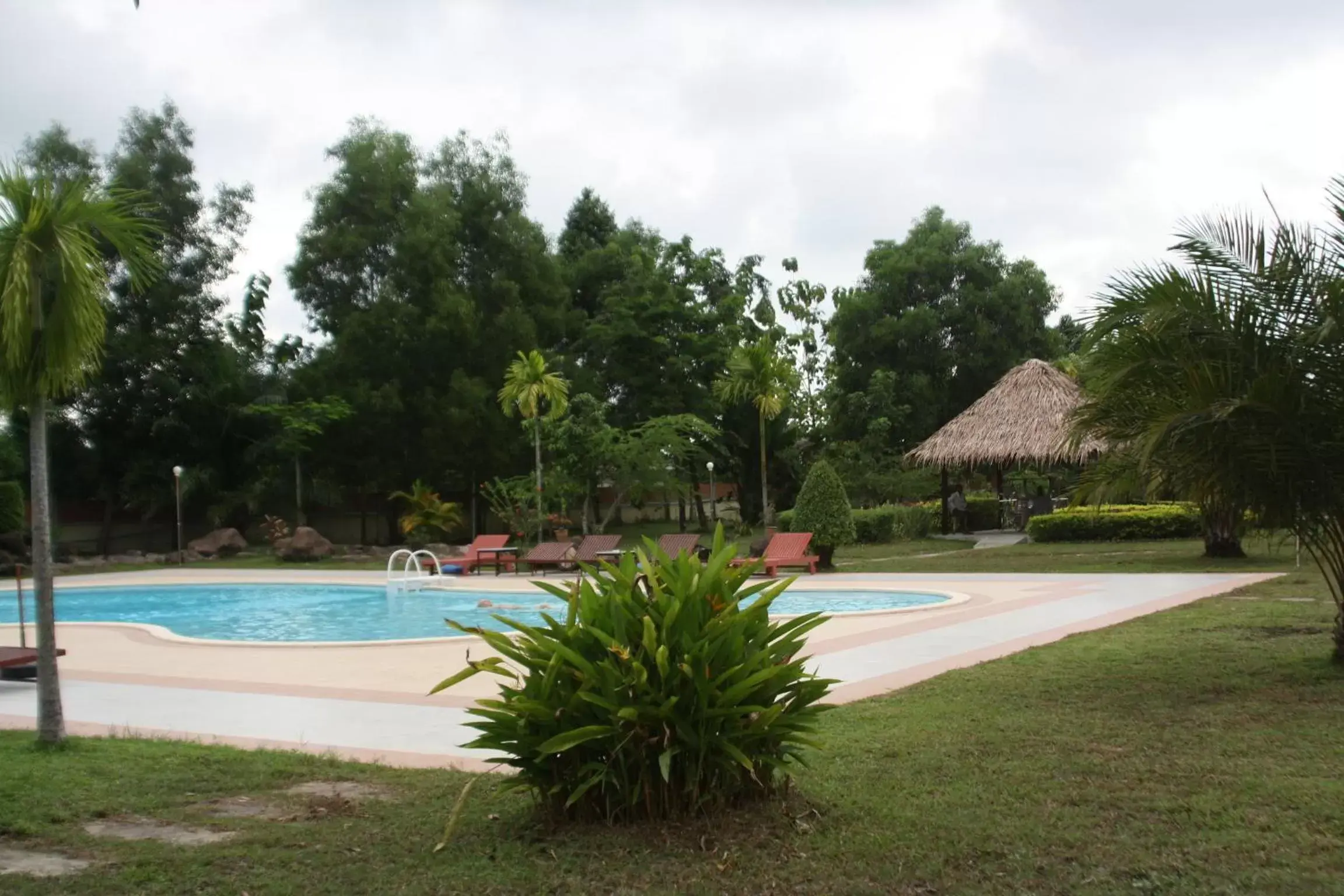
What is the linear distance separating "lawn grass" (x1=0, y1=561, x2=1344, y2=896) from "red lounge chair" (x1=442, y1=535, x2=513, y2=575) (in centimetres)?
1722

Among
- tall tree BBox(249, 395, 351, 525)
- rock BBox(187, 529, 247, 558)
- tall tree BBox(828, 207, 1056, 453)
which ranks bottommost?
rock BBox(187, 529, 247, 558)

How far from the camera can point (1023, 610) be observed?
13.5 m

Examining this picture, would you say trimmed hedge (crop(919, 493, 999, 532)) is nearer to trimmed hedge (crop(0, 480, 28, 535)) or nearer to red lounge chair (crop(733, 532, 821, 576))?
red lounge chair (crop(733, 532, 821, 576))

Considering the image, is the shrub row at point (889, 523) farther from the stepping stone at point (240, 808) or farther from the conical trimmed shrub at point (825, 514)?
the stepping stone at point (240, 808)

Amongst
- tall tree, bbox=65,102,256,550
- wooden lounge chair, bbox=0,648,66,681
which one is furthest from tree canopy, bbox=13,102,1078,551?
wooden lounge chair, bbox=0,648,66,681

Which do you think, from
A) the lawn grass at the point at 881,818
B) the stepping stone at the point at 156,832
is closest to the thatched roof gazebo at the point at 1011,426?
the lawn grass at the point at 881,818

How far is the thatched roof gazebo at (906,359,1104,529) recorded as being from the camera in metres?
27.5

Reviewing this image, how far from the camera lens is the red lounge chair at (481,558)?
2414 cm

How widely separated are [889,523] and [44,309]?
23866mm

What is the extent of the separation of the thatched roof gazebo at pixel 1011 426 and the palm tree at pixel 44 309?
75.5ft

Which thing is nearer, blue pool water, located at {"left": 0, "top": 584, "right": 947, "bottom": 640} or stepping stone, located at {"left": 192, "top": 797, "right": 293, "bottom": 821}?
stepping stone, located at {"left": 192, "top": 797, "right": 293, "bottom": 821}

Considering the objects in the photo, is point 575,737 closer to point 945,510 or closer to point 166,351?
point 945,510

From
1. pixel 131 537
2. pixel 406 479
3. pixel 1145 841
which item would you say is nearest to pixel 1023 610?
pixel 1145 841

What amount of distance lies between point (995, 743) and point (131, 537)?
1362 inches
